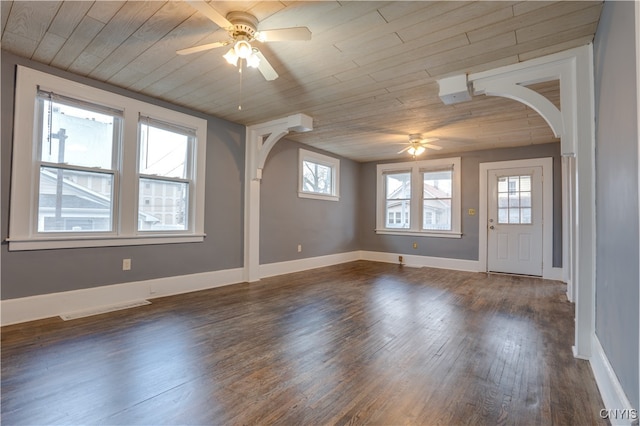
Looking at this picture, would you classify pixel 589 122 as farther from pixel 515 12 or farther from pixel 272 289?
pixel 272 289

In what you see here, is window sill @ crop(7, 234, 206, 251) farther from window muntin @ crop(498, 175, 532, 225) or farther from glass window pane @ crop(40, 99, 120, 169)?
window muntin @ crop(498, 175, 532, 225)

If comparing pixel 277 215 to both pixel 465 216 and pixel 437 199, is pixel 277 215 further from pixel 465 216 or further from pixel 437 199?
pixel 465 216

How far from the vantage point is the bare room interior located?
171 cm

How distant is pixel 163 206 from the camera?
3.95 meters

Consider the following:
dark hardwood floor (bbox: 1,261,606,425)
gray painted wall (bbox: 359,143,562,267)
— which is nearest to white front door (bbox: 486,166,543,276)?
gray painted wall (bbox: 359,143,562,267)

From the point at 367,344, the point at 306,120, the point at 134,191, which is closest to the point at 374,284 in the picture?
the point at 367,344

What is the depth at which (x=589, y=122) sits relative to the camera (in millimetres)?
2305

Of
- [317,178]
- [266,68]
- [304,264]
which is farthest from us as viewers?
[317,178]

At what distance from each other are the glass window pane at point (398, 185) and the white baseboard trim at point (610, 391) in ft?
16.4

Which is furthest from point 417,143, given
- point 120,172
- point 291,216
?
point 120,172

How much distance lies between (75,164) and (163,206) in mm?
1015

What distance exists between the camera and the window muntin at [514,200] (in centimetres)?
559

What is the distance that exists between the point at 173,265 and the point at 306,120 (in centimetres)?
258

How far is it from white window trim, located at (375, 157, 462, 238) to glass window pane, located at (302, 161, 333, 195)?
1305mm
